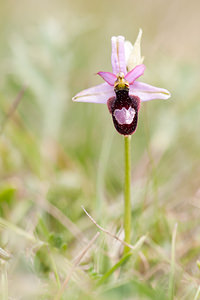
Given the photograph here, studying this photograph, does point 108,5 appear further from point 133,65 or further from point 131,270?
point 131,270

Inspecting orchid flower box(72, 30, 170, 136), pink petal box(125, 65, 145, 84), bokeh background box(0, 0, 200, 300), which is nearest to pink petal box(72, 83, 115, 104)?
orchid flower box(72, 30, 170, 136)

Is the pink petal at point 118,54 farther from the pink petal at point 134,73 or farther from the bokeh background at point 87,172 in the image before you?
the bokeh background at point 87,172

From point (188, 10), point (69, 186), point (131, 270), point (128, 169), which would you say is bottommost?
point (131, 270)

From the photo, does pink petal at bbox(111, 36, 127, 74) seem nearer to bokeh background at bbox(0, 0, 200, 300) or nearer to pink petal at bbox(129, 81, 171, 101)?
pink petal at bbox(129, 81, 171, 101)

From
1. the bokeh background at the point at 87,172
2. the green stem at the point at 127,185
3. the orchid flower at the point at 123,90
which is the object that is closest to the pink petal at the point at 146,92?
the orchid flower at the point at 123,90

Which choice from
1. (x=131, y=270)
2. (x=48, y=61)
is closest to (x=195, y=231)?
(x=131, y=270)

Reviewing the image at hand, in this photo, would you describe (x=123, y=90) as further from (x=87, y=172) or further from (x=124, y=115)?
(x=87, y=172)
